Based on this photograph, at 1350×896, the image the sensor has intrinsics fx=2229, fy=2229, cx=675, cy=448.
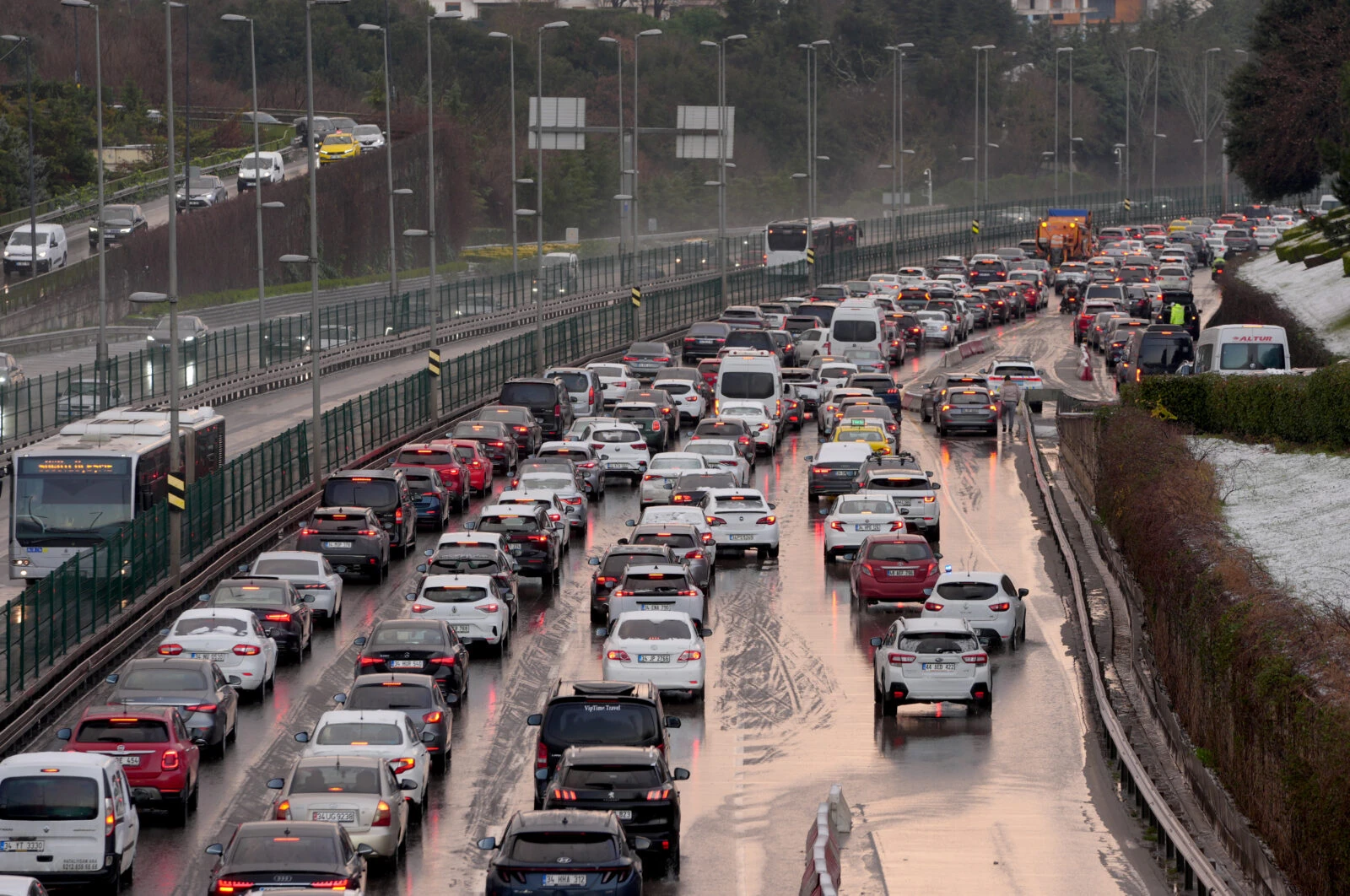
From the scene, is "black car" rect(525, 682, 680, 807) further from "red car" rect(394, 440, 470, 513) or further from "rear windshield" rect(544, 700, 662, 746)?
"red car" rect(394, 440, 470, 513)

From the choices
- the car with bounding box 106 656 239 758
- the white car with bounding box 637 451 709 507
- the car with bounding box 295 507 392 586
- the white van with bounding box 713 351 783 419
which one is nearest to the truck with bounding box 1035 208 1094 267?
the white van with bounding box 713 351 783 419

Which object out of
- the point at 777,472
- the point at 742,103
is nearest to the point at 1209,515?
the point at 777,472

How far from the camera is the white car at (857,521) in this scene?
40.8 metres

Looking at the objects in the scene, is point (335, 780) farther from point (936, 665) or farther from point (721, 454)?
point (721, 454)

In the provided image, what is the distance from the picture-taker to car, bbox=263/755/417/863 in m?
21.3

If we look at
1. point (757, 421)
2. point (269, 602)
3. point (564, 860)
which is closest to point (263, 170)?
point (757, 421)

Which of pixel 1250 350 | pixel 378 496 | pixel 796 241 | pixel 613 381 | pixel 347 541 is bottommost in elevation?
pixel 347 541

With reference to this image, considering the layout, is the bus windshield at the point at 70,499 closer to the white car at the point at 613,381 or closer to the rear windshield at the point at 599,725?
the rear windshield at the point at 599,725

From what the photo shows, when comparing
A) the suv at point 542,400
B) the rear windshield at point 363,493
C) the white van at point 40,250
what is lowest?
the rear windshield at point 363,493

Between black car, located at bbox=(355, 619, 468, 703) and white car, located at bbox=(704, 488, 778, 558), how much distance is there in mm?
12424

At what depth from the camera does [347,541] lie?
3912 centimetres

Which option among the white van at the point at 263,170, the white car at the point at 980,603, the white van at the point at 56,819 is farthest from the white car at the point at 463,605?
the white van at the point at 263,170

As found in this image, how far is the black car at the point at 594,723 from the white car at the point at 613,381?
1580 inches

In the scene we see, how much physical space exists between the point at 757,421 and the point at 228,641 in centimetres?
2719
